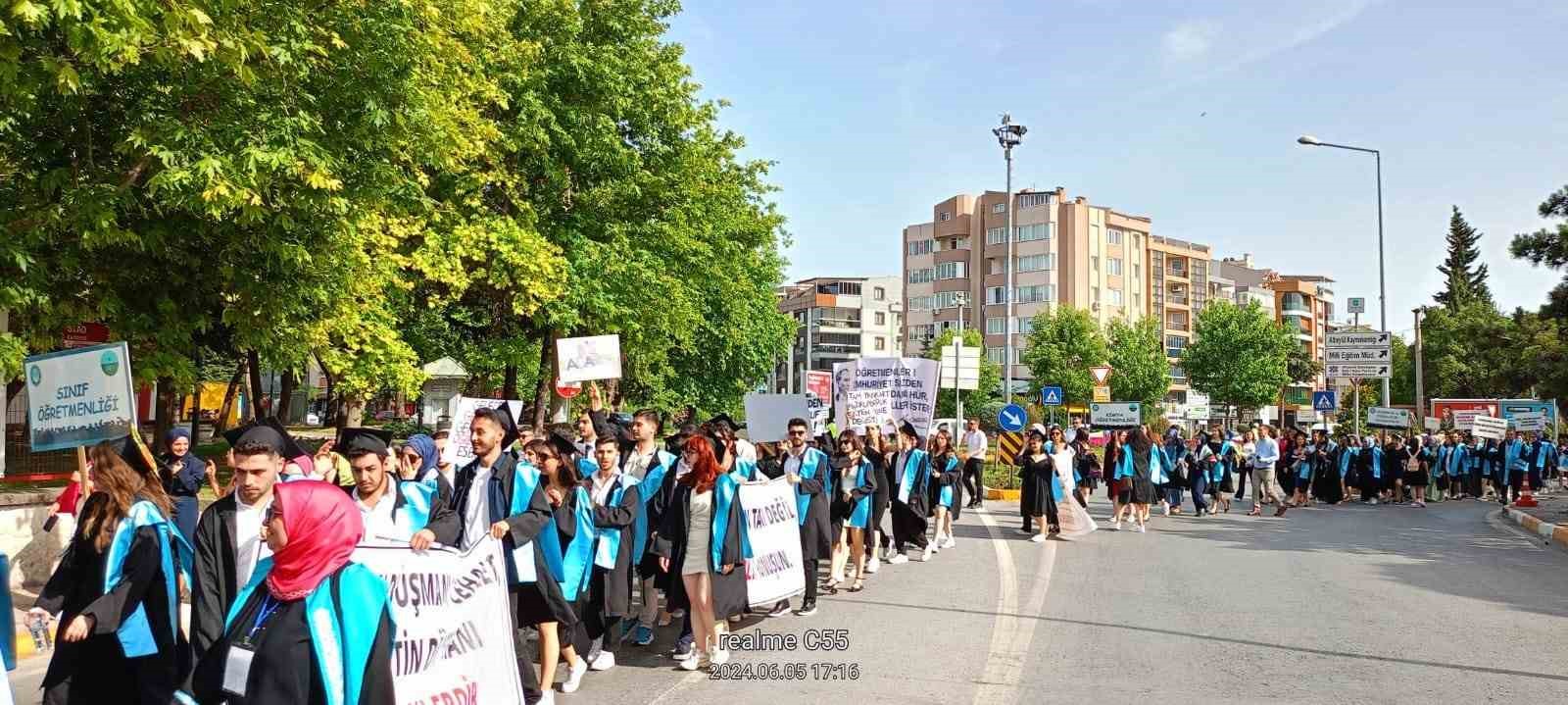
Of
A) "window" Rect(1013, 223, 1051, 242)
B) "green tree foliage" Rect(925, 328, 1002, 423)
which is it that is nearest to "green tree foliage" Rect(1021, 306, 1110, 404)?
"green tree foliage" Rect(925, 328, 1002, 423)

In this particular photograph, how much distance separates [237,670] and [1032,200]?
90.3 metres

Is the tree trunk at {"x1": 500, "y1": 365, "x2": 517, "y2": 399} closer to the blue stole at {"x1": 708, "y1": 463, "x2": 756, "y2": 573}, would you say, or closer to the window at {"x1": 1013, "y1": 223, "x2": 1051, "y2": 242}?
the blue stole at {"x1": 708, "y1": 463, "x2": 756, "y2": 573}

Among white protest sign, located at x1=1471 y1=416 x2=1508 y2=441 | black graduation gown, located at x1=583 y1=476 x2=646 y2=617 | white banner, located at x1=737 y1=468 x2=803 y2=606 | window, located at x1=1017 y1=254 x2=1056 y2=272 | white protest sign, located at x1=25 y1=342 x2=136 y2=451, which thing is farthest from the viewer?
window, located at x1=1017 y1=254 x2=1056 y2=272

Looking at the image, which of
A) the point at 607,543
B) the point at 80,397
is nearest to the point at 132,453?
the point at 80,397

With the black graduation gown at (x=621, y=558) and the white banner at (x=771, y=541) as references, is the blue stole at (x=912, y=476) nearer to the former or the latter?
the white banner at (x=771, y=541)

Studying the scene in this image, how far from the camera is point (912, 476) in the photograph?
44.5 feet

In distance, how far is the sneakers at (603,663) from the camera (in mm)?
7828

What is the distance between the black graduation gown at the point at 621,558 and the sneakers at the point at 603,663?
0.33m

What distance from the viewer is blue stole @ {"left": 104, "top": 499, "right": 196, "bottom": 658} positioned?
201 inches

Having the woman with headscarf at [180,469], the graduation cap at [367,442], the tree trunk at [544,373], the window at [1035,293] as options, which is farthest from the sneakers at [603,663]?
the window at [1035,293]

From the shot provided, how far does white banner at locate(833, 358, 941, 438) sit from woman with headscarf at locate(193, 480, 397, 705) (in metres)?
13.0

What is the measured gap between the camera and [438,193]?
22.7m

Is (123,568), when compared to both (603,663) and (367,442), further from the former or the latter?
(603,663)

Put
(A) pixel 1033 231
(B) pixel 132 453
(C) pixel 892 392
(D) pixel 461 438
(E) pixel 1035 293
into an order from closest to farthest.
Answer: (B) pixel 132 453 < (D) pixel 461 438 < (C) pixel 892 392 < (E) pixel 1035 293 < (A) pixel 1033 231
